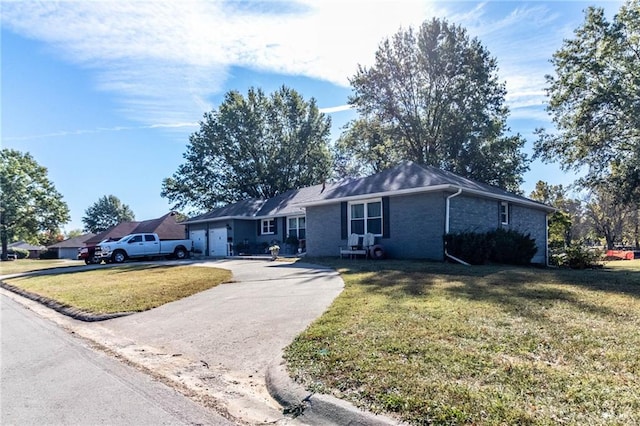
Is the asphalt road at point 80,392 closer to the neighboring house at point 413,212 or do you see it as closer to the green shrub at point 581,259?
the neighboring house at point 413,212

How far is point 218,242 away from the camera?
2911cm

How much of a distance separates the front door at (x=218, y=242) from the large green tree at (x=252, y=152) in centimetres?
1341

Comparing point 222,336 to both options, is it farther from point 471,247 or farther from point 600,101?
point 600,101

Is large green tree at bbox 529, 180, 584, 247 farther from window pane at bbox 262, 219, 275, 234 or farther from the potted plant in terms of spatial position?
window pane at bbox 262, 219, 275, 234

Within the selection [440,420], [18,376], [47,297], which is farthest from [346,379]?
[47,297]

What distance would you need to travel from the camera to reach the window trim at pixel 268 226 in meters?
27.8

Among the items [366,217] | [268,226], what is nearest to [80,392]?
[366,217]

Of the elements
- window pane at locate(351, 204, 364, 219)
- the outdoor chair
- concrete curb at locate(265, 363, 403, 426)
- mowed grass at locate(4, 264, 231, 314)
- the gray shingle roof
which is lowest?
mowed grass at locate(4, 264, 231, 314)

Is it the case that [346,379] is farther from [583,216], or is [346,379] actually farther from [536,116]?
[583,216]

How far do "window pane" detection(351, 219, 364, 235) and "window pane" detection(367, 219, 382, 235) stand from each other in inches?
16.4

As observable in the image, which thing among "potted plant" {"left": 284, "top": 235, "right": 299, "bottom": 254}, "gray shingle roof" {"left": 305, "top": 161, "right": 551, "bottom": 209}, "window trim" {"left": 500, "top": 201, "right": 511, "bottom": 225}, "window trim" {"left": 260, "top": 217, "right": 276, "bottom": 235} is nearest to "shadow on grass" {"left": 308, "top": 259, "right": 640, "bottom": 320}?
"gray shingle roof" {"left": 305, "top": 161, "right": 551, "bottom": 209}

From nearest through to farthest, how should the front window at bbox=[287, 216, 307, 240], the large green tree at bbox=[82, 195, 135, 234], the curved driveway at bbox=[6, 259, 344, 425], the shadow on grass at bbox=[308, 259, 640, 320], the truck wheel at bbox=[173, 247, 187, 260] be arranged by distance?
the curved driveway at bbox=[6, 259, 344, 425] < the shadow on grass at bbox=[308, 259, 640, 320] < the front window at bbox=[287, 216, 307, 240] < the truck wheel at bbox=[173, 247, 187, 260] < the large green tree at bbox=[82, 195, 135, 234]

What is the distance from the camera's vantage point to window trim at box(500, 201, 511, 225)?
1905cm

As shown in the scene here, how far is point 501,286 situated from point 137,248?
22.9 m
